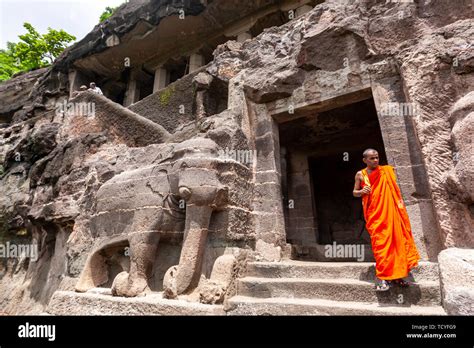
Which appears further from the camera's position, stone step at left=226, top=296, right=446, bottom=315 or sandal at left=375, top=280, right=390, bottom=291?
sandal at left=375, top=280, right=390, bottom=291

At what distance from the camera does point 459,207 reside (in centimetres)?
292

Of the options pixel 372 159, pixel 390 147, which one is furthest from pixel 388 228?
pixel 390 147

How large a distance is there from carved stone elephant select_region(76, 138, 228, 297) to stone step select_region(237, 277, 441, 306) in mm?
741

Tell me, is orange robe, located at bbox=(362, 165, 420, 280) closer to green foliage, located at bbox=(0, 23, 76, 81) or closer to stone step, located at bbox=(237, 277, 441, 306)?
stone step, located at bbox=(237, 277, 441, 306)

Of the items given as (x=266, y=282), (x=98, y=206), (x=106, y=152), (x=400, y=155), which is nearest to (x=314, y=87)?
(x=400, y=155)

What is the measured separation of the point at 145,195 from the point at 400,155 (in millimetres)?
3383

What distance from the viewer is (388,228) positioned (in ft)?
9.24

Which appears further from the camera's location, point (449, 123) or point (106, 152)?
point (106, 152)

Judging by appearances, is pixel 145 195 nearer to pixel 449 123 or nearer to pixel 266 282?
→ pixel 266 282

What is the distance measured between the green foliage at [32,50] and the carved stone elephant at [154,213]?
777 inches

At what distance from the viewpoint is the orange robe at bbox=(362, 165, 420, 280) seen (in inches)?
105
